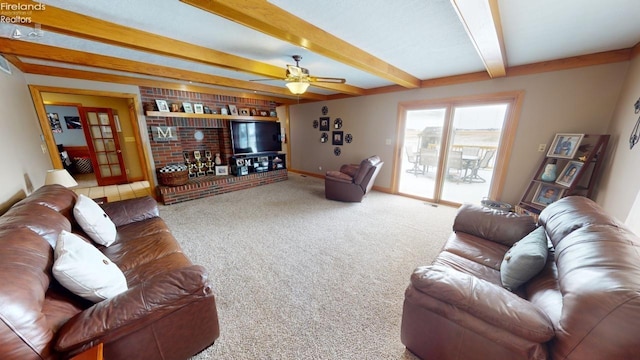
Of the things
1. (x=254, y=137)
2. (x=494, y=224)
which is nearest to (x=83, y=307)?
(x=494, y=224)

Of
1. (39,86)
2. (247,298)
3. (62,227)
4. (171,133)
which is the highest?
(39,86)

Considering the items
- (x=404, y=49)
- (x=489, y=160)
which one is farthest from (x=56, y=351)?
(x=489, y=160)

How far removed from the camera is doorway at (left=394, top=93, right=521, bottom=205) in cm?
339

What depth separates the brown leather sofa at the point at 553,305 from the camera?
0.75m

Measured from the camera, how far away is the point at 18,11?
1562 millimetres

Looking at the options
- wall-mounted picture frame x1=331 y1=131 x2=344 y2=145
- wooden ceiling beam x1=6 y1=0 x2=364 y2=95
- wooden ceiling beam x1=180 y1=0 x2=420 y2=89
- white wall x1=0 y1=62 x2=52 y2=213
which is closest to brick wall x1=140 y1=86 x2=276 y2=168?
white wall x1=0 y1=62 x2=52 y2=213

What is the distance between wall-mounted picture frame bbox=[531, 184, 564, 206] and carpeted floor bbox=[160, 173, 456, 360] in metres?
1.10

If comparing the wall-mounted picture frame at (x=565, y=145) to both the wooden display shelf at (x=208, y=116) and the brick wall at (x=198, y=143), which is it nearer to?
the brick wall at (x=198, y=143)

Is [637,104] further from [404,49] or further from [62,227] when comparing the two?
[62,227]

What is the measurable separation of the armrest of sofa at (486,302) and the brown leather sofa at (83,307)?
49.6 inches

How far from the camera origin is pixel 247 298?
1796mm

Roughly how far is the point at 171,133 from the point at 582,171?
6.52 metres

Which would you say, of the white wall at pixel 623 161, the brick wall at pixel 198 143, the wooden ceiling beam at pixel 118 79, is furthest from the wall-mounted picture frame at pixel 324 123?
the white wall at pixel 623 161

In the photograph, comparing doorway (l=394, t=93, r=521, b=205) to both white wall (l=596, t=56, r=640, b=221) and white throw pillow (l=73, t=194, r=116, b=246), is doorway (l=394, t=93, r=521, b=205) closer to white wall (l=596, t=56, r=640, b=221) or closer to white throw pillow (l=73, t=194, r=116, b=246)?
white wall (l=596, t=56, r=640, b=221)
